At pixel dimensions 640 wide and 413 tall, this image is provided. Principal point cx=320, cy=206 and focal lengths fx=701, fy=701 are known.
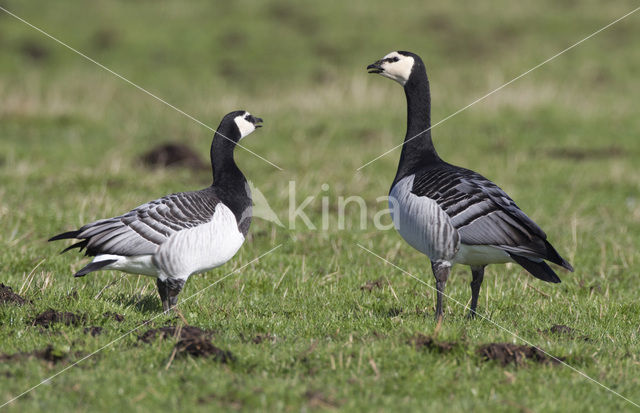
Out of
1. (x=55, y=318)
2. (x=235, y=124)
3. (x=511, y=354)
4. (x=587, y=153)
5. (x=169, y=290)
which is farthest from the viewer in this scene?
(x=587, y=153)

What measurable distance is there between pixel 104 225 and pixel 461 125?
16214 millimetres

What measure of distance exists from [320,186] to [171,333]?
9212 mm

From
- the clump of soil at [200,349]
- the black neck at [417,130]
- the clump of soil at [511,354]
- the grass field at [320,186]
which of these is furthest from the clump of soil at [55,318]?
the black neck at [417,130]

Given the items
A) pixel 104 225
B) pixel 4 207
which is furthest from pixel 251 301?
pixel 4 207

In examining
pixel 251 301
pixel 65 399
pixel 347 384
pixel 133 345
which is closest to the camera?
pixel 65 399

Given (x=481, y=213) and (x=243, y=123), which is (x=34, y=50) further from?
(x=481, y=213)

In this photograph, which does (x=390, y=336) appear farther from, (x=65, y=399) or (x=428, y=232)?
(x=65, y=399)

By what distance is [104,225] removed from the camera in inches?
314

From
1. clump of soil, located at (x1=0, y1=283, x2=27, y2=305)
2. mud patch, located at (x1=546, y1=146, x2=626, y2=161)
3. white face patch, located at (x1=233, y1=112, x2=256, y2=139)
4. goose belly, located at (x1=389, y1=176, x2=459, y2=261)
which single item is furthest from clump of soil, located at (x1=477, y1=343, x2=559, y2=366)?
mud patch, located at (x1=546, y1=146, x2=626, y2=161)

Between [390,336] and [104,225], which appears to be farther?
A: [104,225]

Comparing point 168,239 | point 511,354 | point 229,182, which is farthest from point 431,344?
point 229,182

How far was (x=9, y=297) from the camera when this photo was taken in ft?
25.5

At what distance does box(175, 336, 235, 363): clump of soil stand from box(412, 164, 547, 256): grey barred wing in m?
3.01

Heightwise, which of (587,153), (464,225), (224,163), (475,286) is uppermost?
(587,153)
